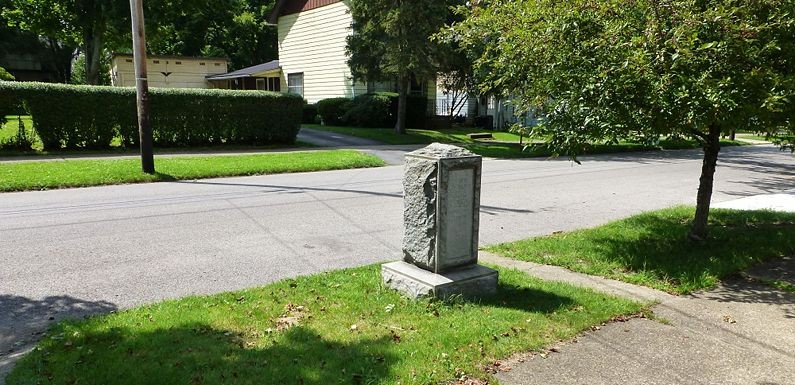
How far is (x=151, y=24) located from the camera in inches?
1022

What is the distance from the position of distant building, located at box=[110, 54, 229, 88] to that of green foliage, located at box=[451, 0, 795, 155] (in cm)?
3028

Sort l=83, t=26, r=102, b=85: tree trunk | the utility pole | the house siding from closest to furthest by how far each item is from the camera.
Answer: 1. the utility pole
2. l=83, t=26, r=102, b=85: tree trunk
3. the house siding

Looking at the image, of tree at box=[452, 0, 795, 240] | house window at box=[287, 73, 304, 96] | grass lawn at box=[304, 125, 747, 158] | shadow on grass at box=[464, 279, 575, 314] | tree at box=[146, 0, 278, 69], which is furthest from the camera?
tree at box=[146, 0, 278, 69]

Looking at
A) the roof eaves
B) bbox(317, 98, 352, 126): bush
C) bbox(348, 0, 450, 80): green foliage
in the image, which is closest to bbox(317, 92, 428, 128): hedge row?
bbox(317, 98, 352, 126): bush

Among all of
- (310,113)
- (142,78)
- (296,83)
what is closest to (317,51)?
(296,83)

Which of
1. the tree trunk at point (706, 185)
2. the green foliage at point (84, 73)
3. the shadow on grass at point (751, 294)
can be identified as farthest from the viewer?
the green foliage at point (84, 73)

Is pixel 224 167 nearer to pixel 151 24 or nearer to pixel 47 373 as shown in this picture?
pixel 47 373

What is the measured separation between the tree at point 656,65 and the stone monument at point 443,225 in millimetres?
1455

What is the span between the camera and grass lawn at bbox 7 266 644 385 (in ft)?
11.1

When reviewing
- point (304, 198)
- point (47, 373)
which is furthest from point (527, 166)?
point (47, 373)

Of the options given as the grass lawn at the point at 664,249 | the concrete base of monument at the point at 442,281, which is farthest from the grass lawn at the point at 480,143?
the concrete base of monument at the point at 442,281

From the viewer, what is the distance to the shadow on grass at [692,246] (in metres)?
5.67

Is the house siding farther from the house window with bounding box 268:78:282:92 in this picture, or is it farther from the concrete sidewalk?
the concrete sidewalk

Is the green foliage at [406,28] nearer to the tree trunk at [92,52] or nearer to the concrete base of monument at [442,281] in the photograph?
the tree trunk at [92,52]
